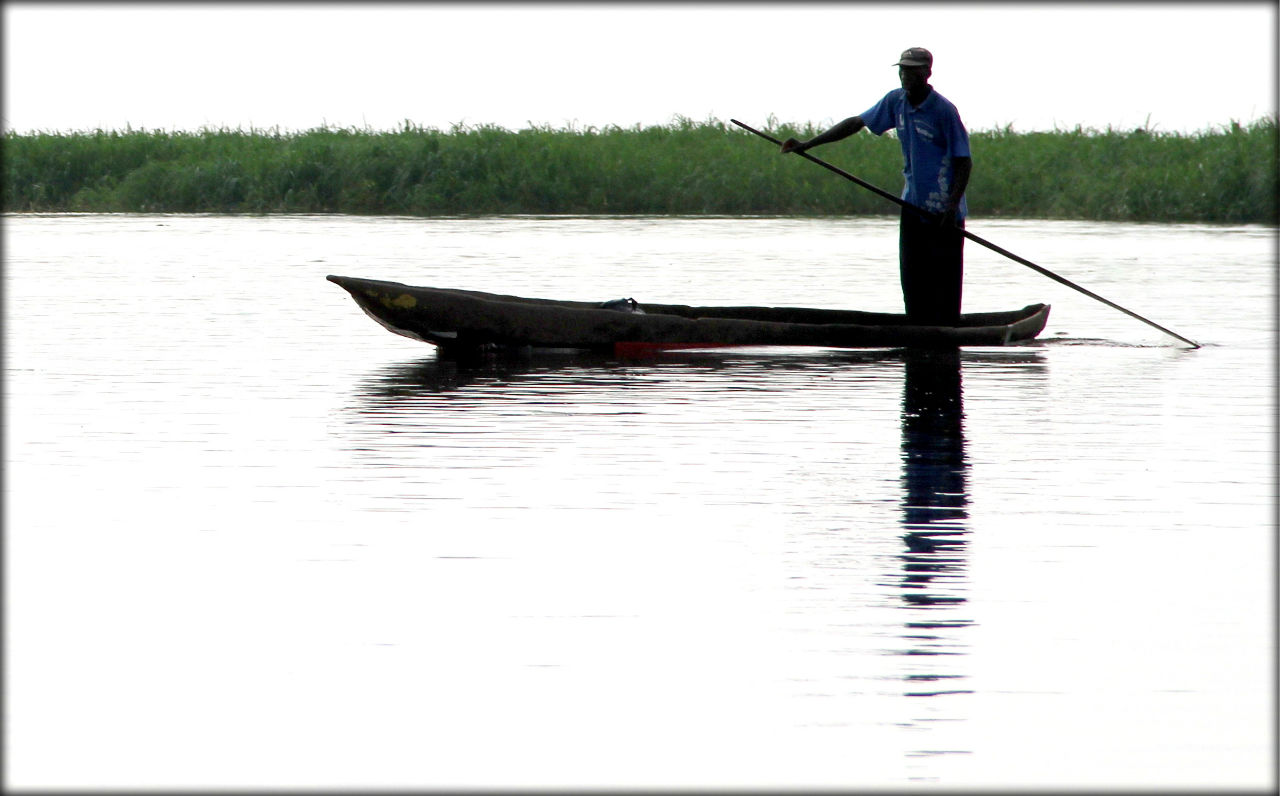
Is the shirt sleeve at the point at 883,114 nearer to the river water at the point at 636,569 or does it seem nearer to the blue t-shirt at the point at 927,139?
the blue t-shirt at the point at 927,139

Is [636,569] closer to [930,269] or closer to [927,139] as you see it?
[927,139]

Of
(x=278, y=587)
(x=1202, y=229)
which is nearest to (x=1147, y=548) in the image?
(x=278, y=587)

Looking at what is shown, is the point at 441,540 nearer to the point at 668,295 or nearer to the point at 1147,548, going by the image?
the point at 1147,548

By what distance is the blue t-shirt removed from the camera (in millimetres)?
9242

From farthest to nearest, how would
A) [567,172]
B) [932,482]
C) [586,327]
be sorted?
[567,172] → [586,327] → [932,482]

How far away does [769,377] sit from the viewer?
9102 millimetres

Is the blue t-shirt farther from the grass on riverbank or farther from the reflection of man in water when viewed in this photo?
the grass on riverbank

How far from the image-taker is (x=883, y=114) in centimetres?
947

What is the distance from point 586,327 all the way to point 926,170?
A: 1.96 m

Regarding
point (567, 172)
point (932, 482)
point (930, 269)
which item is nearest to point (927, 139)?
point (930, 269)

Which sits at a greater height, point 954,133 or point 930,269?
point 954,133

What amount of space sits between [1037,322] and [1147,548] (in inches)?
232

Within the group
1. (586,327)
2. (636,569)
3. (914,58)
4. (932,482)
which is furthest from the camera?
(586,327)

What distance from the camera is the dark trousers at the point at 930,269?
949 centimetres
